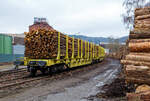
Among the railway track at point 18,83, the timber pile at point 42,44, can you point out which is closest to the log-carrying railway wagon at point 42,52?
the timber pile at point 42,44

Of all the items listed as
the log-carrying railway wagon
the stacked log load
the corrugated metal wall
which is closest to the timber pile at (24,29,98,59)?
the log-carrying railway wagon

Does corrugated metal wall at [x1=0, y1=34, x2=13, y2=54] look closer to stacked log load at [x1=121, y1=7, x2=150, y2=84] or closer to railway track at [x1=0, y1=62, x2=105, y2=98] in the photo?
railway track at [x1=0, y1=62, x2=105, y2=98]

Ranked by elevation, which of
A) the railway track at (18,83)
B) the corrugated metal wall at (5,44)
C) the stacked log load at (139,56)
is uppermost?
the corrugated metal wall at (5,44)

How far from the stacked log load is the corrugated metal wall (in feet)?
71.4

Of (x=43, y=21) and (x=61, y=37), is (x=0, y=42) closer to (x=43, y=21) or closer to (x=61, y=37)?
(x=61, y=37)

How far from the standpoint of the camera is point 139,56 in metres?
3.93

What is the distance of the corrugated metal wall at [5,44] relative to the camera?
22.2m

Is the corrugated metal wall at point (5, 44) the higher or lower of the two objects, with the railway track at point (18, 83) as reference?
higher

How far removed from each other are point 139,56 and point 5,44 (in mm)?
22598

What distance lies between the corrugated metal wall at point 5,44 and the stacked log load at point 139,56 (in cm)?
2175

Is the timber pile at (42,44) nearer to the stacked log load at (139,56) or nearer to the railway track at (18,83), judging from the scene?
the railway track at (18,83)

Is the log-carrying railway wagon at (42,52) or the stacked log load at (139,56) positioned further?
the log-carrying railway wagon at (42,52)

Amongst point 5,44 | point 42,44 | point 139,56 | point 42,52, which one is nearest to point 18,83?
point 42,52

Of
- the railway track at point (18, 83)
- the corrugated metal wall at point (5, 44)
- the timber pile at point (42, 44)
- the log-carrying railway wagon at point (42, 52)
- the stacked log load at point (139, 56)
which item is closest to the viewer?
the stacked log load at point (139, 56)
